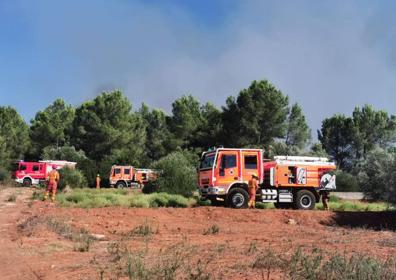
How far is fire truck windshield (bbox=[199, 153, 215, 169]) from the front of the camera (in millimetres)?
22953

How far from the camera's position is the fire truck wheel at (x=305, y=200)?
23938 millimetres

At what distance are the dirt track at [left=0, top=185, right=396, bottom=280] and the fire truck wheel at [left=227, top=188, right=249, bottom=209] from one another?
2.00 meters

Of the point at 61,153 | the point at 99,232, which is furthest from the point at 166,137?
the point at 99,232

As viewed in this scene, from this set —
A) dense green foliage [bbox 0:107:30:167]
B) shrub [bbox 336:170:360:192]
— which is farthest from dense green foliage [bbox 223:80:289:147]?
dense green foliage [bbox 0:107:30:167]

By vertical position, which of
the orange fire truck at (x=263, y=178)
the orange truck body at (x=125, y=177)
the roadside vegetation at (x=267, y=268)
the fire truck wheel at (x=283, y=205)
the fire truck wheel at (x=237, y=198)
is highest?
the orange truck body at (x=125, y=177)

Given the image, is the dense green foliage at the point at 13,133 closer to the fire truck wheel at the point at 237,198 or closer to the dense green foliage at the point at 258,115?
the dense green foliage at the point at 258,115

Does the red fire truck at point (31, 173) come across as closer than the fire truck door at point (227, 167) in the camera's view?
No

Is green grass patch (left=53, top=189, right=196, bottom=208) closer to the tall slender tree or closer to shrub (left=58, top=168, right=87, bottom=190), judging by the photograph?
shrub (left=58, top=168, right=87, bottom=190)

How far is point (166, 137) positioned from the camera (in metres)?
67.0

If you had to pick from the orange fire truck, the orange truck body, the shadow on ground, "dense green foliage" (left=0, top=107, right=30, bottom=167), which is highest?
"dense green foliage" (left=0, top=107, right=30, bottom=167)

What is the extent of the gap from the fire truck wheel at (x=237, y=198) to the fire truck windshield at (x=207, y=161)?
1.48 m

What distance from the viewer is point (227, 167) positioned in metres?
22.7

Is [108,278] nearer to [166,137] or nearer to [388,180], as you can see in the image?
[388,180]

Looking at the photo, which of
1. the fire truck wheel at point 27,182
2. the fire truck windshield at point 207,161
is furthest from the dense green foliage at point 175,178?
the fire truck wheel at point 27,182
